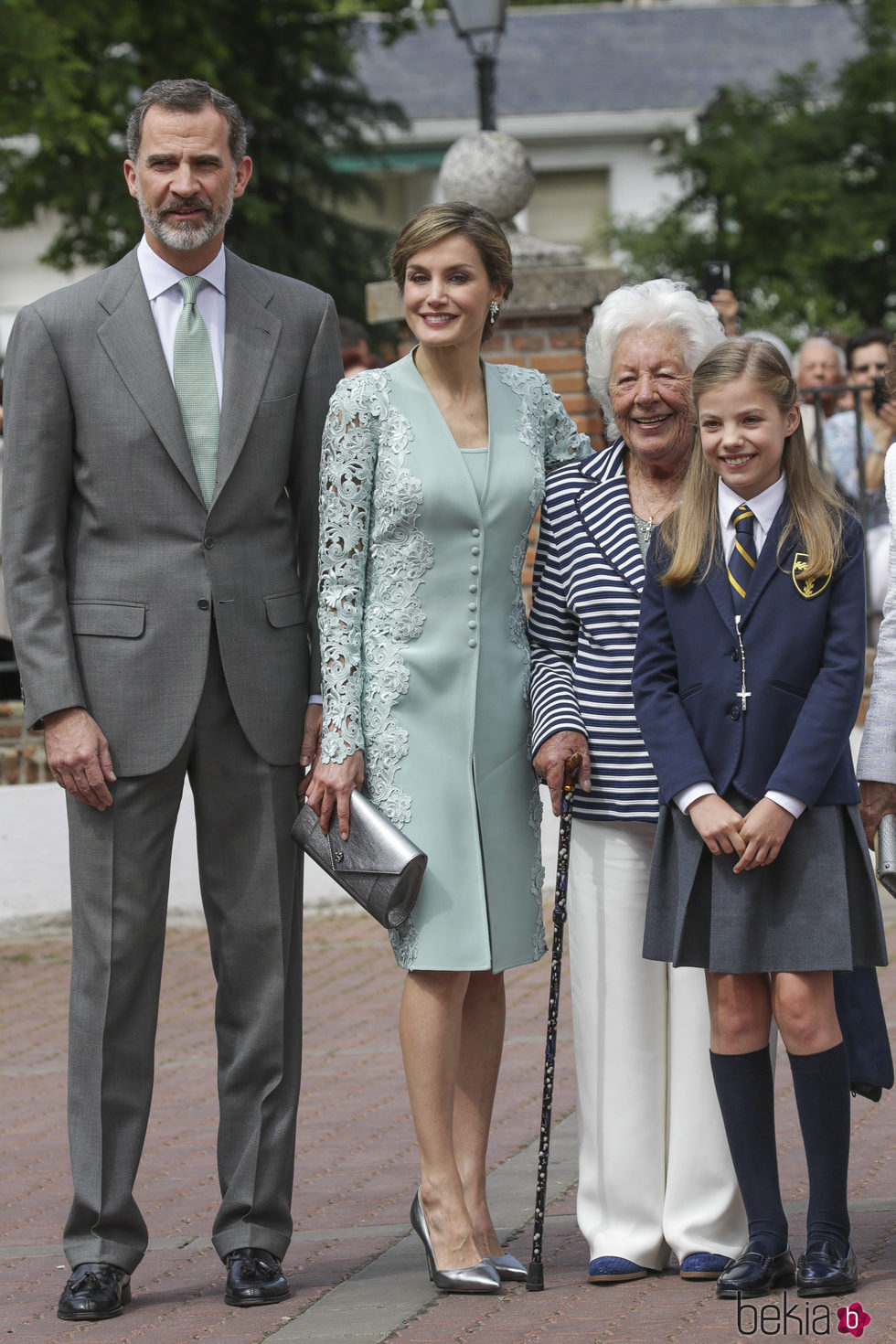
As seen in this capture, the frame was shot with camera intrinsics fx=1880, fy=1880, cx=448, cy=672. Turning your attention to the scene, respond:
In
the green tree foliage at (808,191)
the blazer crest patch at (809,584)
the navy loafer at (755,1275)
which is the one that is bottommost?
the navy loafer at (755,1275)

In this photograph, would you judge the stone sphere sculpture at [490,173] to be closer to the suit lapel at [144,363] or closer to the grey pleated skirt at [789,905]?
the suit lapel at [144,363]

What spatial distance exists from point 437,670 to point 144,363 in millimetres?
848

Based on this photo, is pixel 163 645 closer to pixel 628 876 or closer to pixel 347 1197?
pixel 628 876

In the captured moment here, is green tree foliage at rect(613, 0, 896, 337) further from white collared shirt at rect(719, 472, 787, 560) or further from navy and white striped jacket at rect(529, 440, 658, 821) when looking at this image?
white collared shirt at rect(719, 472, 787, 560)

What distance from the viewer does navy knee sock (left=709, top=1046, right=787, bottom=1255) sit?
3.57m

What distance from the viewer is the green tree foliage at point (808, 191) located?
19.8 meters

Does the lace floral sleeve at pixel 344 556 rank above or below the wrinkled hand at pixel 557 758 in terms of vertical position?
above

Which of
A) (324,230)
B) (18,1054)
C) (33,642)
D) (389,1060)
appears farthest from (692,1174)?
(324,230)

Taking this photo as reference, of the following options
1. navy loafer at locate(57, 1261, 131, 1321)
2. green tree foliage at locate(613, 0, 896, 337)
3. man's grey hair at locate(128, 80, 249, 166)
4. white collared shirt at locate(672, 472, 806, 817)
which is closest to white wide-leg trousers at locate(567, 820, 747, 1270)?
white collared shirt at locate(672, 472, 806, 817)

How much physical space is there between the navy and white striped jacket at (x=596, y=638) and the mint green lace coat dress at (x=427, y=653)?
118 mm

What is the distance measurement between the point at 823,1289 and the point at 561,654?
1.35m

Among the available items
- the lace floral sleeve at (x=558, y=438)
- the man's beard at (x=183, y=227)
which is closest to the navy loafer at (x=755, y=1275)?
the lace floral sleeve at (x=558, y=438)

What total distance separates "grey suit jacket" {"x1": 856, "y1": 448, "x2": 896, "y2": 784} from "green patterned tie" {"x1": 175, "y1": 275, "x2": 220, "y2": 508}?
1.36 meters

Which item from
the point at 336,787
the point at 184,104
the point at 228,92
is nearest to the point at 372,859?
the point at 336,787
